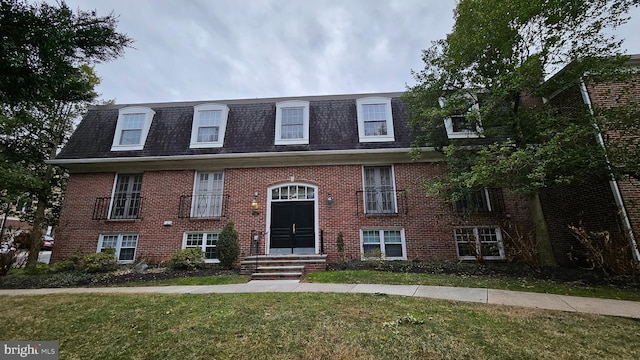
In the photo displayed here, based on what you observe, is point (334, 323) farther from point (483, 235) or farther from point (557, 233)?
point (557, 233)

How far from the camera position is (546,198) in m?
9.98

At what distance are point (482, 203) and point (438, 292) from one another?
605 centimetres

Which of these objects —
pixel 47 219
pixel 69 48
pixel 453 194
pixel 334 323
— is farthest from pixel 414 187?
pixel 47 219

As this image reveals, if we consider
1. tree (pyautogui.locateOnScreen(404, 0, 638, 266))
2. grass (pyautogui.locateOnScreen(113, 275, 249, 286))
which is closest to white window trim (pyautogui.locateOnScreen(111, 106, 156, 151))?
grass (pyautogui.locateOnScreen(113, 275, 249, 286))

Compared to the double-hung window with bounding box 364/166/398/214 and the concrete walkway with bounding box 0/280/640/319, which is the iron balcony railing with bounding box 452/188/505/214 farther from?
the concrete walkway with bounding box 0/280/640/319

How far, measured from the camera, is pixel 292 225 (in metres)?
10.3

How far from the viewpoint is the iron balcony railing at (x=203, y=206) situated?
10508mm

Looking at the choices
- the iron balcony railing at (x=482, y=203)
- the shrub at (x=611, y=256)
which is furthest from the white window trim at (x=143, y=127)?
the shrub at (x=611, y=256)


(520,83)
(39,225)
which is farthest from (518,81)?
(39,225)

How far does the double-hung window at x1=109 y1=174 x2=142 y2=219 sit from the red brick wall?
0.28 meters

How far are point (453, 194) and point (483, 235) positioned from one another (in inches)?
135

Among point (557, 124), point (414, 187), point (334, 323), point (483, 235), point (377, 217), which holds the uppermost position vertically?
point (557, 124)

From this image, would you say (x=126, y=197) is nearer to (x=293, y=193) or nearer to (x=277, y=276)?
(x=293, y=193)

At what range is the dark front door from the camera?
400 inches
